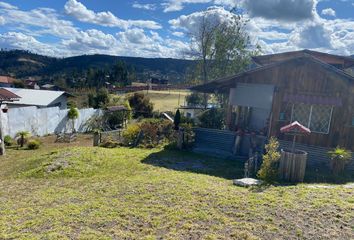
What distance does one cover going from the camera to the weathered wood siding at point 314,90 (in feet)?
41.2

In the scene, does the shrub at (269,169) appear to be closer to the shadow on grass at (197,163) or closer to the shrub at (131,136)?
the shadow on grass at (197,163)

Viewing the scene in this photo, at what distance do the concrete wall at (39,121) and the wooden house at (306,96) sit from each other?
13.7 m

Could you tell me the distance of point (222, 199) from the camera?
7105 mm

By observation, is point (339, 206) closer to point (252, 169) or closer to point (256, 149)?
point (252, 169)

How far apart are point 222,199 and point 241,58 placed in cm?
2486

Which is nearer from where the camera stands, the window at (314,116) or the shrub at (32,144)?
the window at (314,116)

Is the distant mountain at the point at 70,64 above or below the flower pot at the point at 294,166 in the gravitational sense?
above

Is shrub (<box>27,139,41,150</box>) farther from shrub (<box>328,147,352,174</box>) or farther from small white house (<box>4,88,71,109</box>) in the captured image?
shrub (<box>328,147,352,174</box>)

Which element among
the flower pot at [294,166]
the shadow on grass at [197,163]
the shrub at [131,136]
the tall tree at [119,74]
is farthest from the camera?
the tall tree at [119,74]

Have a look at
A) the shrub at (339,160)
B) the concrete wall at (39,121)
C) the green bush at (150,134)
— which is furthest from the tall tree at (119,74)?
the shrub at (339,160)

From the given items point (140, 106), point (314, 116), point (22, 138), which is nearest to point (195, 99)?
point (140, 106)

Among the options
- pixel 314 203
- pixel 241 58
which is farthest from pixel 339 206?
pixel 241 58

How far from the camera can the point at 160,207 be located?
21.6ft

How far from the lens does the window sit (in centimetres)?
1305
